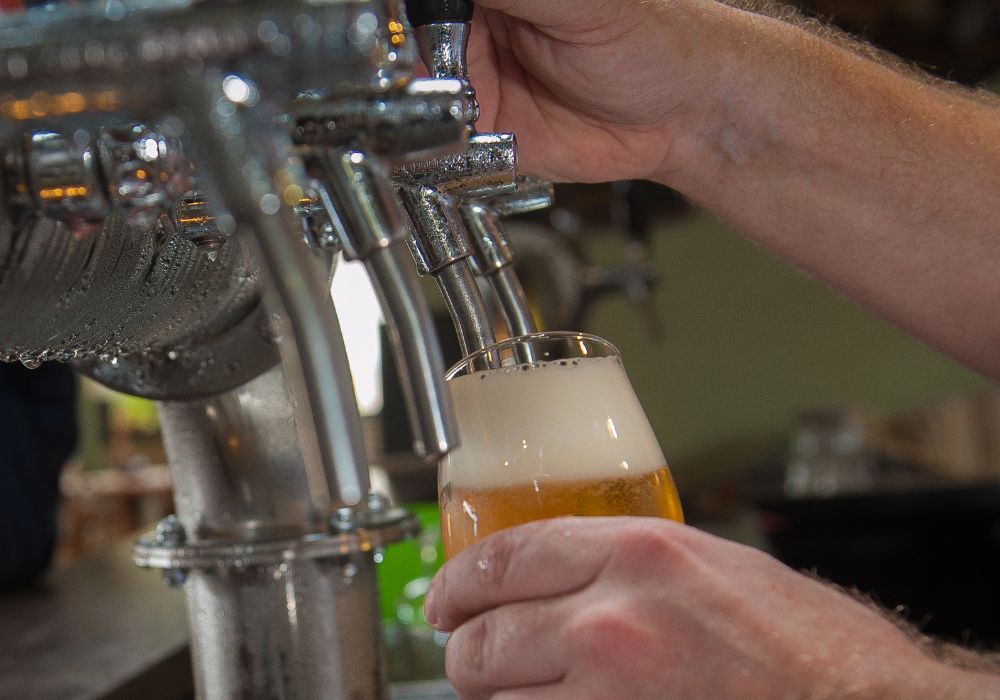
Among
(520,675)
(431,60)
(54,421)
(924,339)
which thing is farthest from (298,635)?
(54,421)

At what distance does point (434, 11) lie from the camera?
55 centimetres

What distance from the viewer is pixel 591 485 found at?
592mm

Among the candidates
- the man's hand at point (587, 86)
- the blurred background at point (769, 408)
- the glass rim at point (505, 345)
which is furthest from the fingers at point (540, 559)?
the blurred background at point (769, 408)

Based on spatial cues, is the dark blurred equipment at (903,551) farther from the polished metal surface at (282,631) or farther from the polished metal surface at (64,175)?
the polished metal surface at (64,175)

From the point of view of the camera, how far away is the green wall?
5.48 meters

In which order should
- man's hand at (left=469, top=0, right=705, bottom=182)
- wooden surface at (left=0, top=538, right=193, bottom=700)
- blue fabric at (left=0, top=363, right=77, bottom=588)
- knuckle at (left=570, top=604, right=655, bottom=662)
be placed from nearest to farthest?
knuckle at (left=570, top=604, right=655, bottom=662)
man's hand at (left=469, top=0, right=705, bottom=182)
wooden surface at (left=0, top=538, right=193, bottom=700)
blue fabric at (left=0, top=363, right=77, bottom=588)

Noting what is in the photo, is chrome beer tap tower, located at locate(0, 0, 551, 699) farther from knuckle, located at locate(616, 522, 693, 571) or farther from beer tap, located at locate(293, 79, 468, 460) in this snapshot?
knuckle, located at locate(616, 522, 693, 571)

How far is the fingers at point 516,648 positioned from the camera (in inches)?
20.1

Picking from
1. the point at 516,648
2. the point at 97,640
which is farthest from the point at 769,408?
the point at 516,648

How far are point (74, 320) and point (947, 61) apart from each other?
4.41 meters

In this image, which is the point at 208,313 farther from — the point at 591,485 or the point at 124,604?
the point at 124,604

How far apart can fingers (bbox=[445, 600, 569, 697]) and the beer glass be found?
8cm

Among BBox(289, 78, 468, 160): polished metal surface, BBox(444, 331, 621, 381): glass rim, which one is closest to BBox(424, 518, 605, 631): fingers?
BBox(444, 331, 621, 381): glass rim

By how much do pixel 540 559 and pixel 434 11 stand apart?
0.94ft
